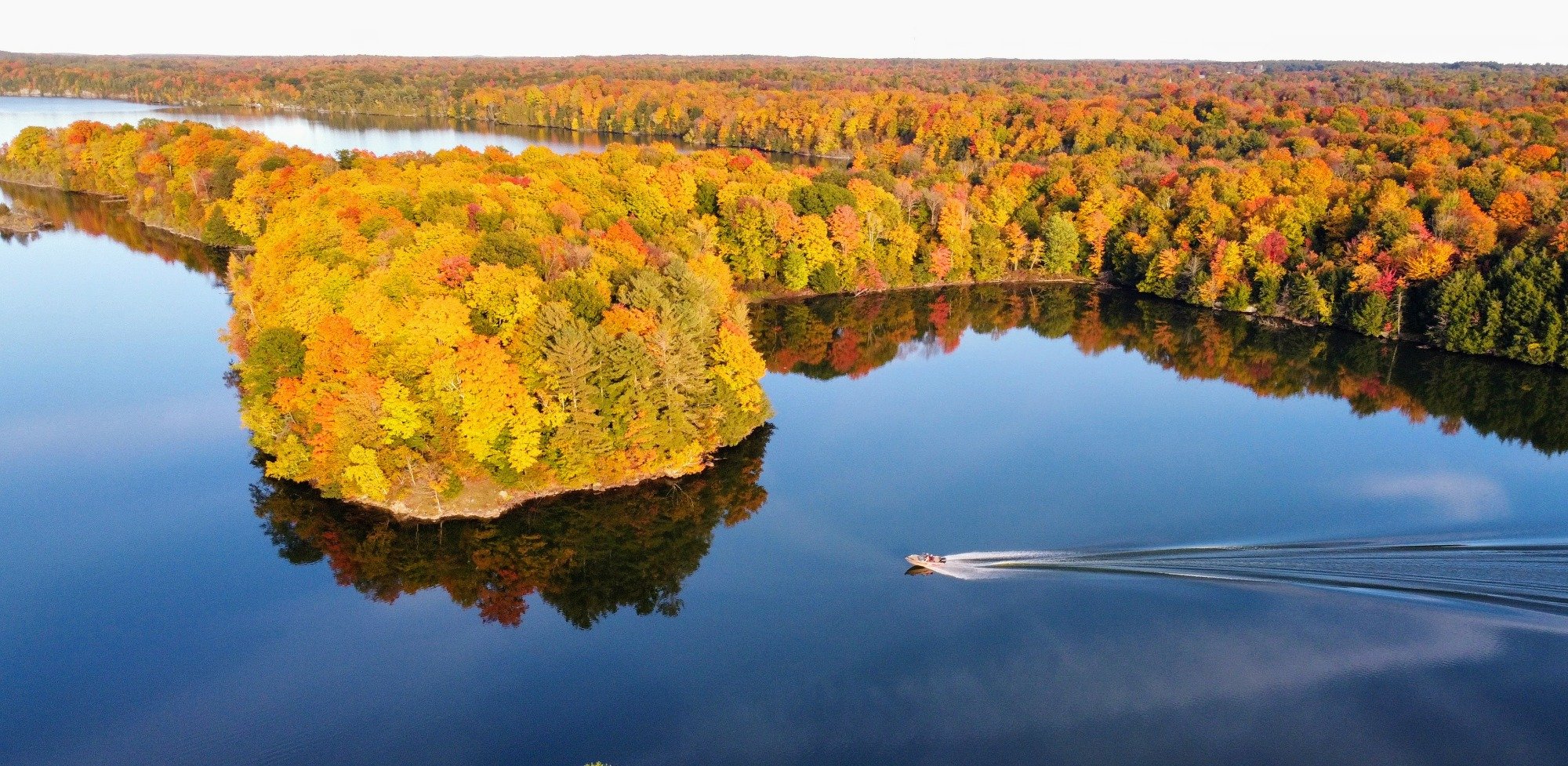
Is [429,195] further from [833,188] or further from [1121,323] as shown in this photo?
[1121,323]

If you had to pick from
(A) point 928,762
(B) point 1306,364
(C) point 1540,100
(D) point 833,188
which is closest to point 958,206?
(D) point 833,188

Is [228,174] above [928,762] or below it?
above

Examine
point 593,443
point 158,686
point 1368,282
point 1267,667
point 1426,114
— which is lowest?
point 158,686

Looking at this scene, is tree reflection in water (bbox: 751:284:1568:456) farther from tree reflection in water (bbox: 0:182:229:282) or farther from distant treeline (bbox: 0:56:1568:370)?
tree reflection in water (bbox: 0:182:229:282)

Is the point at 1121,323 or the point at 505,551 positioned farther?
the point at 1121,323

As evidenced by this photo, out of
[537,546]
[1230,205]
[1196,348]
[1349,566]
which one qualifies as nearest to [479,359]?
[537,546]

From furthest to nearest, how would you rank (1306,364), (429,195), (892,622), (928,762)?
(1306,364) < (429,195) < (892,622) < (928,762)

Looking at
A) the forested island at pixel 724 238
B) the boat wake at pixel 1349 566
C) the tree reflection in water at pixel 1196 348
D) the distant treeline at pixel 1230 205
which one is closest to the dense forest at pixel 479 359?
the forested island at pixel 724 238
